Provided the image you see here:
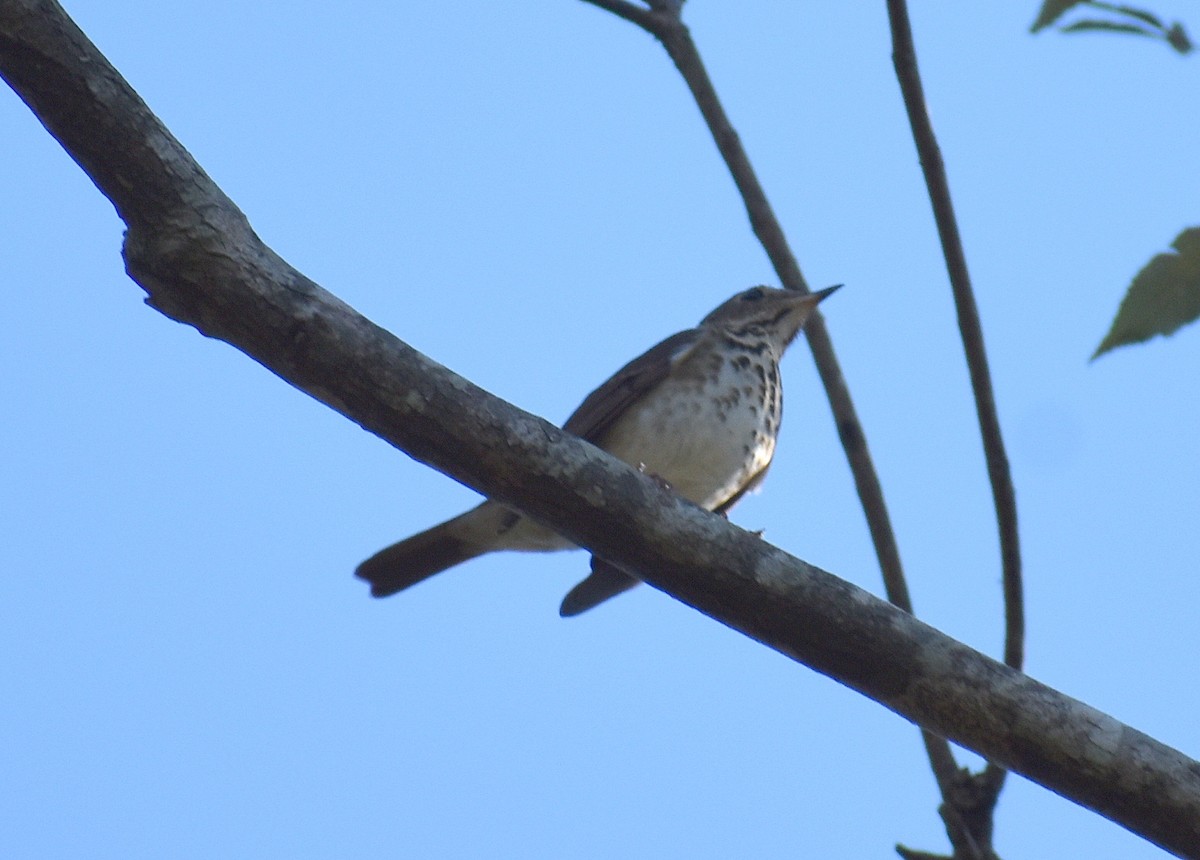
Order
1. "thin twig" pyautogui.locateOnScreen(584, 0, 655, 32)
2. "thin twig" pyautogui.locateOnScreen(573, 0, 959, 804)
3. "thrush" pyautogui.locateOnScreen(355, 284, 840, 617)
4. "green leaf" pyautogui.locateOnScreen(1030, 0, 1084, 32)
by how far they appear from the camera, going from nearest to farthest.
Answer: "green leaf" pyautogui.locateOnScreen(1030, 0, 1084, 32)
"thin twig" pyautogui.locateOnScreen(573, 0, 959, 804)
"thin twig" pyautogui.locateOnScreen(584, 0, 655, 32)
"thrush" pyautogui.locateOnScreen(355, 284, 840, 617)

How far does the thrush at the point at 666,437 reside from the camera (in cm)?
634

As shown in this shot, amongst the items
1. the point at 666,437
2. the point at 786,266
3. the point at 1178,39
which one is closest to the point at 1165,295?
the point at 1178,39

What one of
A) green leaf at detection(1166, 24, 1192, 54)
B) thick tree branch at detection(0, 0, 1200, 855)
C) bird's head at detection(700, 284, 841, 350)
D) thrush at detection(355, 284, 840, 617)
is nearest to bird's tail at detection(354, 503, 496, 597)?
thrush at detection(355, 284, 840, 617)

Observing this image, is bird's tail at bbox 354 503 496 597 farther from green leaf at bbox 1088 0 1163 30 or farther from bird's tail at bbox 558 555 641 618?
green leaf at bbox 1088 0 1163 30

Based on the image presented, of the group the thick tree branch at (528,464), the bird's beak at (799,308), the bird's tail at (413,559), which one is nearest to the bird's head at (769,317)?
the bird's beak at (799,308)

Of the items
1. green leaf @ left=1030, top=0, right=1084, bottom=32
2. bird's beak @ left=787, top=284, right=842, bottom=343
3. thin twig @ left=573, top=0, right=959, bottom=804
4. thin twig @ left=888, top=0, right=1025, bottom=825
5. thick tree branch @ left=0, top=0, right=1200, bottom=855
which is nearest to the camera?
green leaf @ left=1030, top=0, right=1084, bottom=32

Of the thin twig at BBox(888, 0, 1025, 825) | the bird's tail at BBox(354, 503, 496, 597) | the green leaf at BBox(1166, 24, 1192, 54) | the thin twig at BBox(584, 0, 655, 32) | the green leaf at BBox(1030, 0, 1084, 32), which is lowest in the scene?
the green leaf at BBox(1166, 24, 1192, 54)

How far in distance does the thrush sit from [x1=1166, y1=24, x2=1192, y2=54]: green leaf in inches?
162

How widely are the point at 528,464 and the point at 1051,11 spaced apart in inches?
68.1

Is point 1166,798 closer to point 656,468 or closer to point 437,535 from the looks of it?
point 656,468

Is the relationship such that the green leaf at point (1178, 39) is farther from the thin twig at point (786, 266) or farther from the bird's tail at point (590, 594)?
the bird's tail at point (590, 594)

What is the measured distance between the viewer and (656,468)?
635 cm

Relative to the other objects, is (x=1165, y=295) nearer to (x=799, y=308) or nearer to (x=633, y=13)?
(x=633, y=13)

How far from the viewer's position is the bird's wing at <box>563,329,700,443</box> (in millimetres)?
6516
